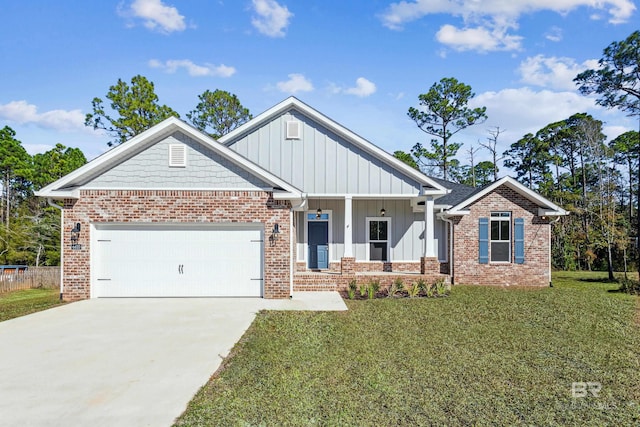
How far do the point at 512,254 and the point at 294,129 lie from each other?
368 inches

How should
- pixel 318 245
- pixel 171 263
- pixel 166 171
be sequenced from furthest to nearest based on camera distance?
pixel 318 245, pixel 171 263, pixel 166 171

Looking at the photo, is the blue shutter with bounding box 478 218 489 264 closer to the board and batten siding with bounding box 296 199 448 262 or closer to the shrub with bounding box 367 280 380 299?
the board and batten siding with bounding box 296 199 448 262

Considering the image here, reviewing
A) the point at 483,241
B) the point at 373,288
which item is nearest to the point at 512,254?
the point at 483,241

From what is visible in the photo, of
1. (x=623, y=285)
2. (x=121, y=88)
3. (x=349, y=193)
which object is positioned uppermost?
(x=121, y=88)

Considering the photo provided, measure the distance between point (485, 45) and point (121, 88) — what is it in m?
23.7

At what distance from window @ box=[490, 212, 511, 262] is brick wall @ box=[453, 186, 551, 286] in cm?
20

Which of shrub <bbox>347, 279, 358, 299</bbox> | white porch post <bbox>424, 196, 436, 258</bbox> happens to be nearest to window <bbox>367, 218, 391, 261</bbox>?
white porch post <bbox>424, 196, 436, 258</bbox>

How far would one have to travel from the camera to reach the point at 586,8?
13.7 meters

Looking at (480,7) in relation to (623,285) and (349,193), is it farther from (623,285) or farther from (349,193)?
(623,285)

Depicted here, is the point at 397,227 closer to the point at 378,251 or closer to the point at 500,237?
the point at 378,251

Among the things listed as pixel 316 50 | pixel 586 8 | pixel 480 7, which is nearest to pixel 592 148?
pixel 586 8

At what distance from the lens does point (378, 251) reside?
48.7 ft

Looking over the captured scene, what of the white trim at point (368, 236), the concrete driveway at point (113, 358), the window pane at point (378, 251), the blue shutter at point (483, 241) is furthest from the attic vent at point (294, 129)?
the blue shutter at point (483, 241)

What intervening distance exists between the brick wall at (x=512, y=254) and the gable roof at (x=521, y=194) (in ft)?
0.62
